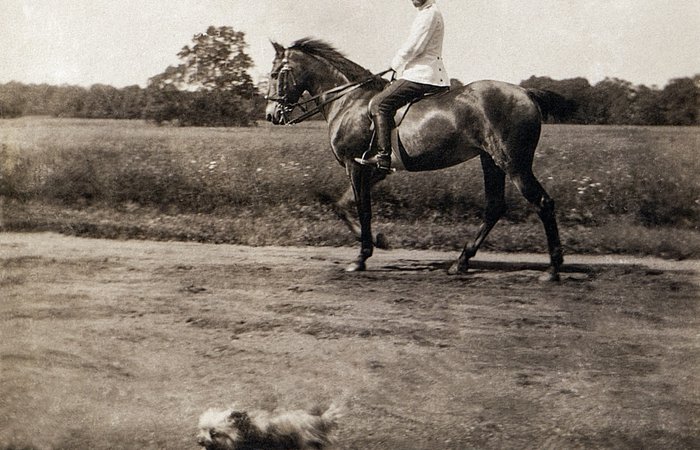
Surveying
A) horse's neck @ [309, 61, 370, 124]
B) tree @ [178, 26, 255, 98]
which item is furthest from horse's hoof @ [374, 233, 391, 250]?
tree @ [178, 26, 255, 98]

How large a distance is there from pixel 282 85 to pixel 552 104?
1695 millimetres

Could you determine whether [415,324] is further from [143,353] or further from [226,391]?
[143,353]

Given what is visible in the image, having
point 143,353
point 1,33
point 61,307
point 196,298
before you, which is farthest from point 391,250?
point 1,33

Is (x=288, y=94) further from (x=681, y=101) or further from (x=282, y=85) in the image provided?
(x=681, y=101)

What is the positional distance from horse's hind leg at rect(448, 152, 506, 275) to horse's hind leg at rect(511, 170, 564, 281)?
4.3 inches

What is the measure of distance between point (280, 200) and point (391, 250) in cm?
77

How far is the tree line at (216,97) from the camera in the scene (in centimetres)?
448

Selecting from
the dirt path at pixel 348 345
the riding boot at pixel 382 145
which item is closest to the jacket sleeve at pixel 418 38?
the riding boot at pixel 382 145

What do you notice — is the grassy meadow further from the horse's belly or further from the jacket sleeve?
the jacket sleeve

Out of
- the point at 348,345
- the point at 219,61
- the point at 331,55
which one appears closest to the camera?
the point at 348,345

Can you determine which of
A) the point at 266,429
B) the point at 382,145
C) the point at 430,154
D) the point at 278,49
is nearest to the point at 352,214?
the point at 382,145

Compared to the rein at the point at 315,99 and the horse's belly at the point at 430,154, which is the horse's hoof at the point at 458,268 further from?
the rein at the point at 315,99

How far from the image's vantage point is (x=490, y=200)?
445 centimetres

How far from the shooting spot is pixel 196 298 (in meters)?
4.56
